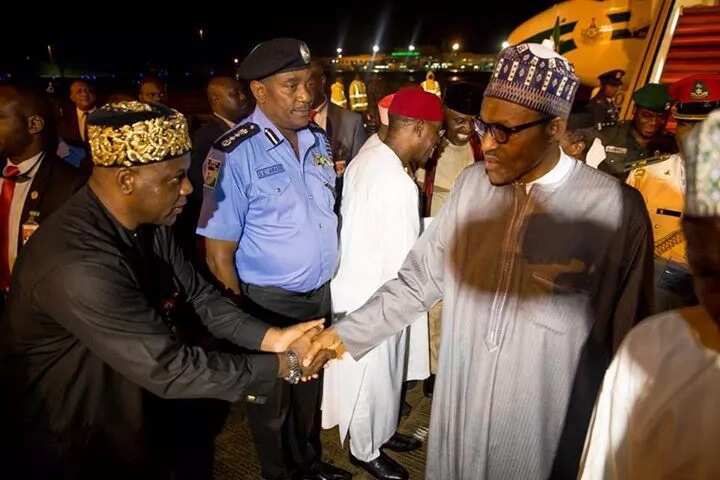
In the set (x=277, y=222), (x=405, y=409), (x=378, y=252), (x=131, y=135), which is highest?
(x=131, y=135)

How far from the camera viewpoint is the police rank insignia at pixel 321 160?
321 cm

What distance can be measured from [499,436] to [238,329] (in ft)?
4.87

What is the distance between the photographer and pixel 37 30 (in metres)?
32.5

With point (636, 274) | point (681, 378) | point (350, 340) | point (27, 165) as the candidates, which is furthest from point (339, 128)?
point (681, 378)

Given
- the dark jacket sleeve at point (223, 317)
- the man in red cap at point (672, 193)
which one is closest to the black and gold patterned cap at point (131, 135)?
the dark jacket sleeve at point (223, 317)

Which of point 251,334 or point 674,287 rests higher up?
point 674,287

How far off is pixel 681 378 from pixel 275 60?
2.76 metres

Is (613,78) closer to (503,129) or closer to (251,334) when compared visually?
(503,129)

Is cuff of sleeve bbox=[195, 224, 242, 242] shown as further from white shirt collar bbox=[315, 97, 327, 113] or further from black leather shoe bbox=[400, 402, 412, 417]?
white shirt collar bbox=[315, 97, 327, 113]

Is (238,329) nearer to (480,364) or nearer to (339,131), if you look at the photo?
(480,364)

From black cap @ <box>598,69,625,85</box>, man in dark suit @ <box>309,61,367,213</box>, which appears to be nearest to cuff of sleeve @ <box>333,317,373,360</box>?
man in dark suit @ <box>309,61,367,213</box>

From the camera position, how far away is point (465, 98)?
6773 millimetres

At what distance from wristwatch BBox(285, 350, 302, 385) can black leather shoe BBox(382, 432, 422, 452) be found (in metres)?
1.50

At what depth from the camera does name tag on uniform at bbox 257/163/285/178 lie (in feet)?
9.37
